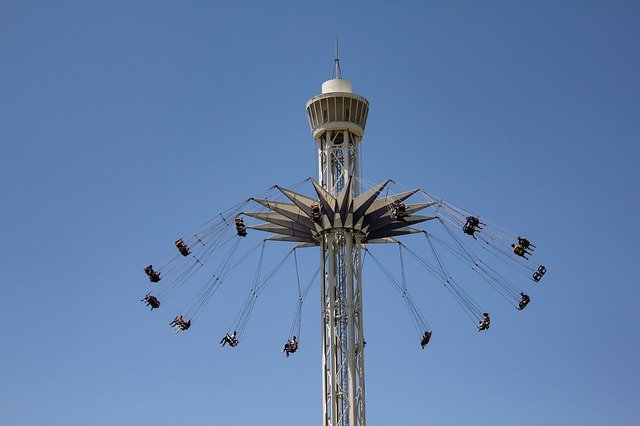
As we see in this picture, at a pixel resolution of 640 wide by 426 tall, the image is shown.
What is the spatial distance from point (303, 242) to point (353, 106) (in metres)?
9.78

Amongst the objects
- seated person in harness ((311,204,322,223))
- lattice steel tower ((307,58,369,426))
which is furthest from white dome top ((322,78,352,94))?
seated person in harness ((311,204,322,223))

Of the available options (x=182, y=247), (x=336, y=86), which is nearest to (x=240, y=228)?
(x=182, y=247)

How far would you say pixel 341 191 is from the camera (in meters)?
81.6

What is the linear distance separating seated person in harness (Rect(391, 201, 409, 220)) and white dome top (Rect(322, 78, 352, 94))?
1146cm

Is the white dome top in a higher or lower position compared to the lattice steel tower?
higher

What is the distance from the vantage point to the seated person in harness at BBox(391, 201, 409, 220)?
7838cm

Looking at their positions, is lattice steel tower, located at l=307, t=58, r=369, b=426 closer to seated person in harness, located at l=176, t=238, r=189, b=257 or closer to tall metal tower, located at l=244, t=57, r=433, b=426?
tall metal tower, located at l=244, t=57, r=433, b=426

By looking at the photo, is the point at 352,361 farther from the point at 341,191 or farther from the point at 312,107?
the point at 312,107

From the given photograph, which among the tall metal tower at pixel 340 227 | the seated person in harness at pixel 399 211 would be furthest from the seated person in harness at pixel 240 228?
the seated person in harness at pixel 399 211

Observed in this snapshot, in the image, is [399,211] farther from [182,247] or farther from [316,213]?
[182,247]

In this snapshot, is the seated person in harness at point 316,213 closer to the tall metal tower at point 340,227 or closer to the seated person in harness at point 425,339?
the tall metal tower at point 340,227

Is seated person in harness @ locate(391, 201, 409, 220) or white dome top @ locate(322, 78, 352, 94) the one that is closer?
seated person in harness @ locate(391, 201, 409, 220)

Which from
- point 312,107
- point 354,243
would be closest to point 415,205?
point 354,243

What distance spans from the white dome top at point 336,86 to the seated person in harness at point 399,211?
11463 mm
